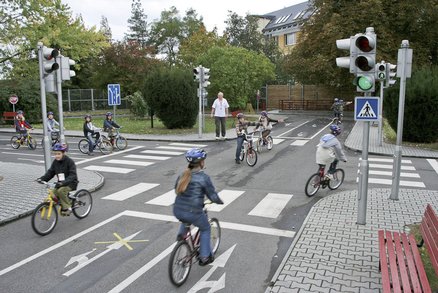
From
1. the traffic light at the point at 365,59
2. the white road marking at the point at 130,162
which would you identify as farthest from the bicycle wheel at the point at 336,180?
the white road marking at the point at 130,162

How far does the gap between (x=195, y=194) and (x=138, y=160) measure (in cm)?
1025

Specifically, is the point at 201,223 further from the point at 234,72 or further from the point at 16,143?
the point at 234,72

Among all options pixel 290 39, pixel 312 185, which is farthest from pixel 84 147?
pixel 290 39

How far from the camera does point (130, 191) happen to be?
34.4 ft

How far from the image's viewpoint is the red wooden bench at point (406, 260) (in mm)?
4227

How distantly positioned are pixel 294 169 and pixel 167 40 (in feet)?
214

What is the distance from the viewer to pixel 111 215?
8.46 metres

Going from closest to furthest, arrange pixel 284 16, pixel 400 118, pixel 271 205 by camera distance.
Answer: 1. pixel 400 118
2. pixel 271 205
3. pixel 284 16

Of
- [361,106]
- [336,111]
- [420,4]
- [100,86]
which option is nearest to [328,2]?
[420,4]

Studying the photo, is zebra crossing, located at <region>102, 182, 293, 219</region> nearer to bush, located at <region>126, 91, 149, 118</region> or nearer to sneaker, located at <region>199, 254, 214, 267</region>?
sneaker, located at <region>199, 254, 214, 267</region>

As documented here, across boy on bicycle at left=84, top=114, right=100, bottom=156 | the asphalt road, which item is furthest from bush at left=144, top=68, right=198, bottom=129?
the asphalt road

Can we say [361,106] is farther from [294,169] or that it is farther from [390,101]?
[390,101]

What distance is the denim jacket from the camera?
5.30 meters

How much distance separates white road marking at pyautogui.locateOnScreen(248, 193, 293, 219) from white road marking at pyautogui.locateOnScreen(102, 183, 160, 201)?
3120mm
